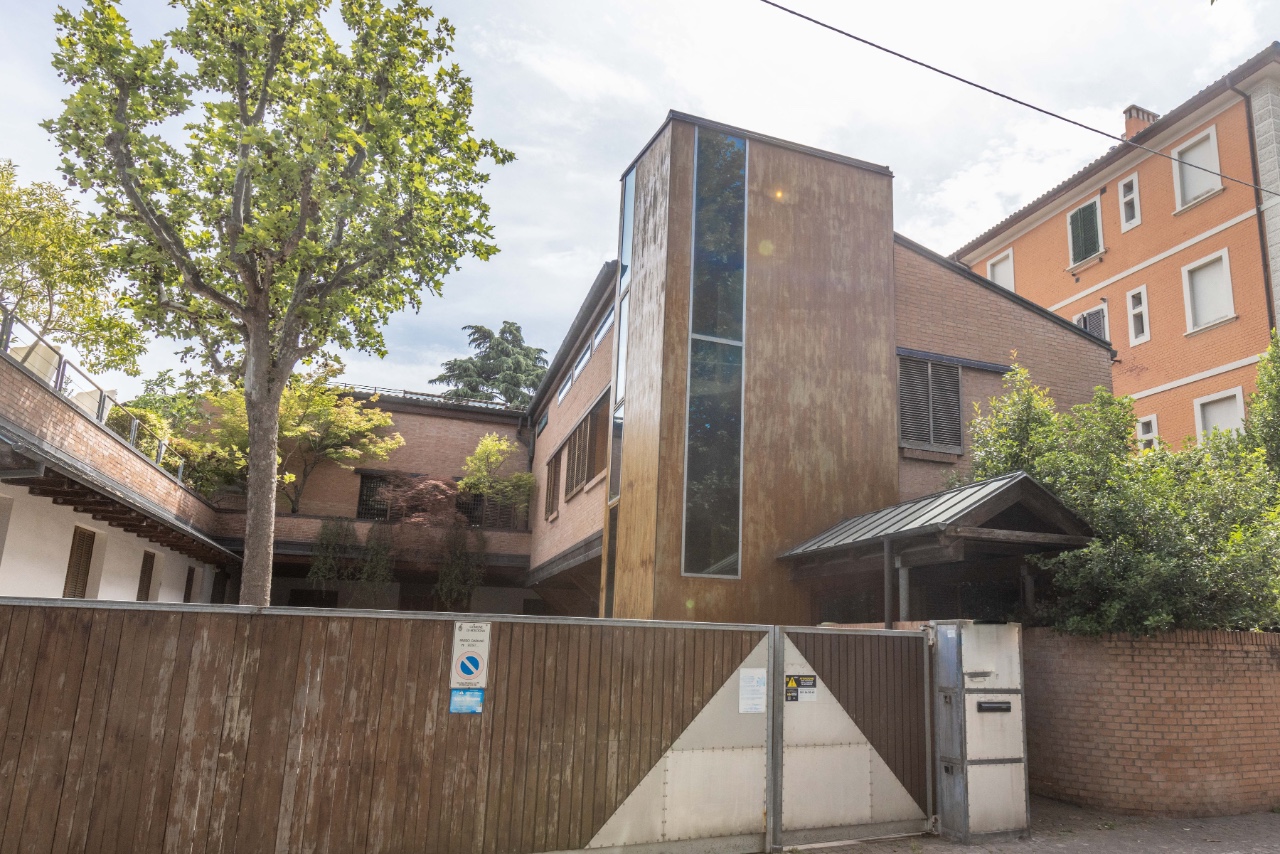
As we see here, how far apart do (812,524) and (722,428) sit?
1919 mm

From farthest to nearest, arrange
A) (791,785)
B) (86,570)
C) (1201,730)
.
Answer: (86,570) < (1201,730) < (791,785)

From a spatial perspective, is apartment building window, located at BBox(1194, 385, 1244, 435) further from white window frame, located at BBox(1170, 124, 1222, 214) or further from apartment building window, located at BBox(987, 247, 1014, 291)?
apartment building window, located at BBox(987, 247, 1014, 291)

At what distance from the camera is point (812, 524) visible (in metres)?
12.5

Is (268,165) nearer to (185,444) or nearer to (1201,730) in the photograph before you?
(185,444)

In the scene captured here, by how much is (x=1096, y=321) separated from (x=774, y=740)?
1997 cm

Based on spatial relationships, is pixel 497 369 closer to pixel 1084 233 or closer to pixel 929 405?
pixel 1084 233

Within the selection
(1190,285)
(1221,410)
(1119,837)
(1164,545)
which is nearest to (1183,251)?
(1190,285)

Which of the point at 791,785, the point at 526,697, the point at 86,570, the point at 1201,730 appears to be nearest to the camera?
the point at 526,697

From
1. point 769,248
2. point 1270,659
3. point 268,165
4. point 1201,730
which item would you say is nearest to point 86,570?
point 268,165

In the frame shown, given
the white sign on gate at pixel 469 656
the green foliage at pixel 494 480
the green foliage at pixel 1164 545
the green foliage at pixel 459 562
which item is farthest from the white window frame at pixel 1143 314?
the white sign on gate at pixel 469 656

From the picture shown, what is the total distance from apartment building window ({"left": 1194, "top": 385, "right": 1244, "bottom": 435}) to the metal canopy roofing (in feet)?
37.7

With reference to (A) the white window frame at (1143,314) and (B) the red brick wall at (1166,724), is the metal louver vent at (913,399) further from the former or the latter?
(A) the white window frame at (1143,314)

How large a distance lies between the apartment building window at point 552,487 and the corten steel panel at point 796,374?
867 cm

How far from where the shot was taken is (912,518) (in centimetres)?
986
